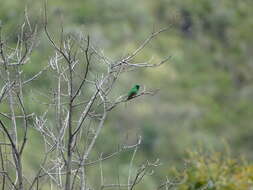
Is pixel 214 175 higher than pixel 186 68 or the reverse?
the reverse

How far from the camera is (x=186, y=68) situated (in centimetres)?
5716

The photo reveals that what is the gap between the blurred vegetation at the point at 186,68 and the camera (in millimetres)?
43875

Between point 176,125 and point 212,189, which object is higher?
point 176,125

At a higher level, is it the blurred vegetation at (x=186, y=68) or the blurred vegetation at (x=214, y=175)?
the blurred vegetation at (x=186, y=68)

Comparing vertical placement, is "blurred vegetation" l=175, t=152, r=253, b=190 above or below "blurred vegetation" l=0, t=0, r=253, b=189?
below

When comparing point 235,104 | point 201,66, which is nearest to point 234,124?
point 235,104

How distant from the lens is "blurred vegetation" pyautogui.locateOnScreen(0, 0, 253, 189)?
43.9 metres

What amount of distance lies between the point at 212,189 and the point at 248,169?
70 cm

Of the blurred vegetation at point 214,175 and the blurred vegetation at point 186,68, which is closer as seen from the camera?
the blurred vegetation at point 214,175

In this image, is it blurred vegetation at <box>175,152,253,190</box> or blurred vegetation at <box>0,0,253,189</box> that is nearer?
blurred vegetation at <box>175,152,253,190</box>

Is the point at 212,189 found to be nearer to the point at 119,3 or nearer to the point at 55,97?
the point at 55,97

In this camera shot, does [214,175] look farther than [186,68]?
No

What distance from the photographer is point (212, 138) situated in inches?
1694

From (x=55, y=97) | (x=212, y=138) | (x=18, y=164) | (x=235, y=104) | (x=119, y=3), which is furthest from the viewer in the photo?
(x=119, y=3)
